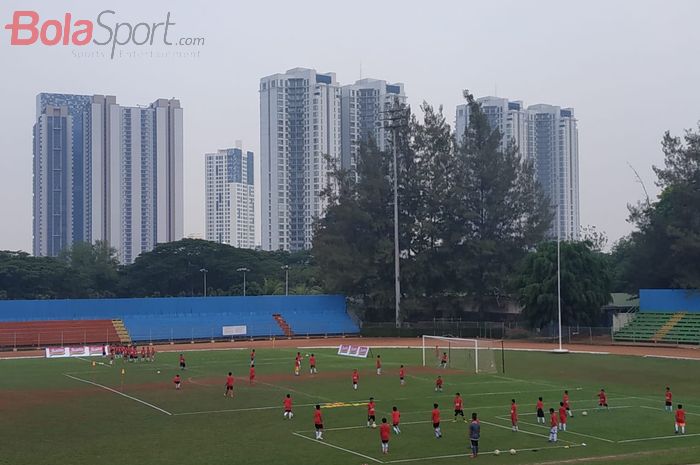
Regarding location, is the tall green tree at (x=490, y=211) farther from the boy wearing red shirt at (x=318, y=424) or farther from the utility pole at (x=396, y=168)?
the boy wearing red shirt at (x=318, y=424)

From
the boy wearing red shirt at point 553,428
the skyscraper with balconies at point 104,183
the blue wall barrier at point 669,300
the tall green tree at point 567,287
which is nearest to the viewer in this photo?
the boy wearing red shirt at point 553,428

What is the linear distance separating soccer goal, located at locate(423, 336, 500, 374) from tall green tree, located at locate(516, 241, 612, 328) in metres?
20.8

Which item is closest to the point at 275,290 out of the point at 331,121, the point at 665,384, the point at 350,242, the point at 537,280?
the point at 350,242

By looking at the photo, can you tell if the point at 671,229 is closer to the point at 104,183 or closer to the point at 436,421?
the point at 436,421

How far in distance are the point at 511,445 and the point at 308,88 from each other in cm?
16541

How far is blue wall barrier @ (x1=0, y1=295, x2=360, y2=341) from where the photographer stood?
303 feet

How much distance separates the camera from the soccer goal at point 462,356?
57062 mm

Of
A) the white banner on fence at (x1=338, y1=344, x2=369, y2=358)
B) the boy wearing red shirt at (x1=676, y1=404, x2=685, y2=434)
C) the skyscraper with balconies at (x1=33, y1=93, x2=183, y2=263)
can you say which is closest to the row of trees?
the white banner on fence at (x1=338, y1=344, x2=369, y2=358)

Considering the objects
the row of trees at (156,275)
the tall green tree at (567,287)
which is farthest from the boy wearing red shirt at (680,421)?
the row of trees at (156,275)

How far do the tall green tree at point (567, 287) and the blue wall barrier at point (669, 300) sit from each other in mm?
3845

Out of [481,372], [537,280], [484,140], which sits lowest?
[481,372]

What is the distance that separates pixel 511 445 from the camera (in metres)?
30.0

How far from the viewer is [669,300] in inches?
3317

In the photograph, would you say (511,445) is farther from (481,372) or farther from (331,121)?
(331,121)
